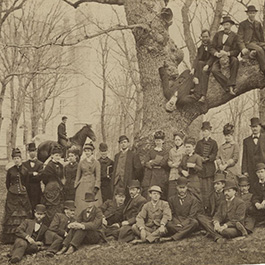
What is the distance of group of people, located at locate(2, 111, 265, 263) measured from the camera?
6.42 m

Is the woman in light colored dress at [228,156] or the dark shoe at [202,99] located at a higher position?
the dark shoe at [202,99]

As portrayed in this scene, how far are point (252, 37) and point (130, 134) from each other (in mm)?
2012

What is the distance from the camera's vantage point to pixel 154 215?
666cm

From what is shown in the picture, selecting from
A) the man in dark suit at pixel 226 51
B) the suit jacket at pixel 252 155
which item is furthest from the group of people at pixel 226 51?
the suit jacket at pixel 252 155

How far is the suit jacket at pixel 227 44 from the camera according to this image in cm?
702

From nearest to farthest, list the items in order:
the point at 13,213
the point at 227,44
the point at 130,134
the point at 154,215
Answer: the point at 13,213, the point at 154,215, the point at 227,44, the point at 130,134

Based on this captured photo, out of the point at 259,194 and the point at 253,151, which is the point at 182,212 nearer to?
the point at 259,194

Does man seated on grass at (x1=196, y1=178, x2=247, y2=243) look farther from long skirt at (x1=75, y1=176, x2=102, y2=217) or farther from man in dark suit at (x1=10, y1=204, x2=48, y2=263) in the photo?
man in dark suit at (x1=10, y1=204, x2=48, y2=263)

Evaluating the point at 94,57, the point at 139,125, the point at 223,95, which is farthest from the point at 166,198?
the point at 94,57

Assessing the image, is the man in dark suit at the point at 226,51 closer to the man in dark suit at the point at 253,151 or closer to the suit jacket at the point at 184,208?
the man in dark suit at the point at 253,151

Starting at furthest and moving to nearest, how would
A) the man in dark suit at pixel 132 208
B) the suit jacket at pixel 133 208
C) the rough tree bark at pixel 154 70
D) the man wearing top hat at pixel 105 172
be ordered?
1. the rough tree bark at pixel 154 70
2. the man wearing top hat at pixel 105 172
3. the suit jacket at pixel 133 208
4. the man in dark suit at pixel 132 208

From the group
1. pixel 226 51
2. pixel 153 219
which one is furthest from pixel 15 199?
pixel 226 51

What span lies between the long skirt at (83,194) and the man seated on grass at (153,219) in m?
0.55

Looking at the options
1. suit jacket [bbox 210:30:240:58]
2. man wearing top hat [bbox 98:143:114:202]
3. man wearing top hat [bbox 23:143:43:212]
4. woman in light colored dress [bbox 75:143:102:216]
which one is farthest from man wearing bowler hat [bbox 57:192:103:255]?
suit jacket [bbox 210:30:240:58]
